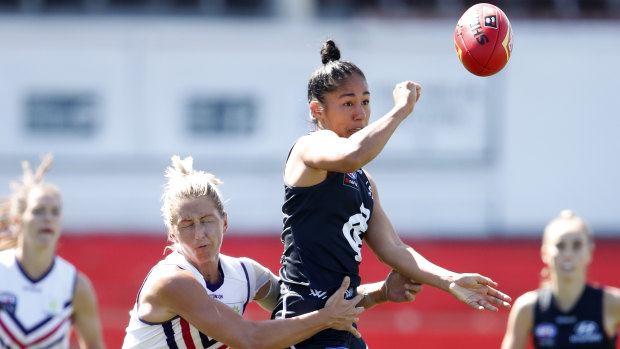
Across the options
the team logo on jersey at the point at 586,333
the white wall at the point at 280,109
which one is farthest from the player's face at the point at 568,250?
the white wall at the point at 280,109

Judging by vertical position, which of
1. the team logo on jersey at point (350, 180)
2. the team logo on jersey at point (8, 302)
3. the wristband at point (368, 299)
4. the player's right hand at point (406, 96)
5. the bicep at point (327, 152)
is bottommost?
the team logo on jersey at point (8, 302)

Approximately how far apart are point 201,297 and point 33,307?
1473mm

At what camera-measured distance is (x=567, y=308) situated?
5059mm

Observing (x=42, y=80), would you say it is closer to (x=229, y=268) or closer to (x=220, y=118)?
(x=220, y=118)

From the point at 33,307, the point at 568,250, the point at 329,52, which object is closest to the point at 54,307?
the point at 33,307

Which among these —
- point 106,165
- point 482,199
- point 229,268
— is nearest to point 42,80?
point 106,165

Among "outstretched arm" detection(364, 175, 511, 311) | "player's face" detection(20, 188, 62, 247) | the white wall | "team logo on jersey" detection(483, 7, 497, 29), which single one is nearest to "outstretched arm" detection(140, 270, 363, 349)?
"outstretched arm" detection(364, 175, 511, 311)

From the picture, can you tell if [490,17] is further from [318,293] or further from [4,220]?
[4,220]

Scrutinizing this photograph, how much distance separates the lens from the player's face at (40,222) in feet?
15.4

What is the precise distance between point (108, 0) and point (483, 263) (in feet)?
22.1

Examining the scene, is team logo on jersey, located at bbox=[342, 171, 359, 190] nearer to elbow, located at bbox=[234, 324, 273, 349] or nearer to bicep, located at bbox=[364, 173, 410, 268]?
bicep, located at bbox=[364, 173, 410, 268]

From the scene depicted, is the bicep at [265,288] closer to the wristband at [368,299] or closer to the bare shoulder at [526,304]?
the wristband at [368,299]

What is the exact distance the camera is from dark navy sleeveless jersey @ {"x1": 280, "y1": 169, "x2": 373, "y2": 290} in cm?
355

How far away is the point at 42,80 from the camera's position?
12797mm
